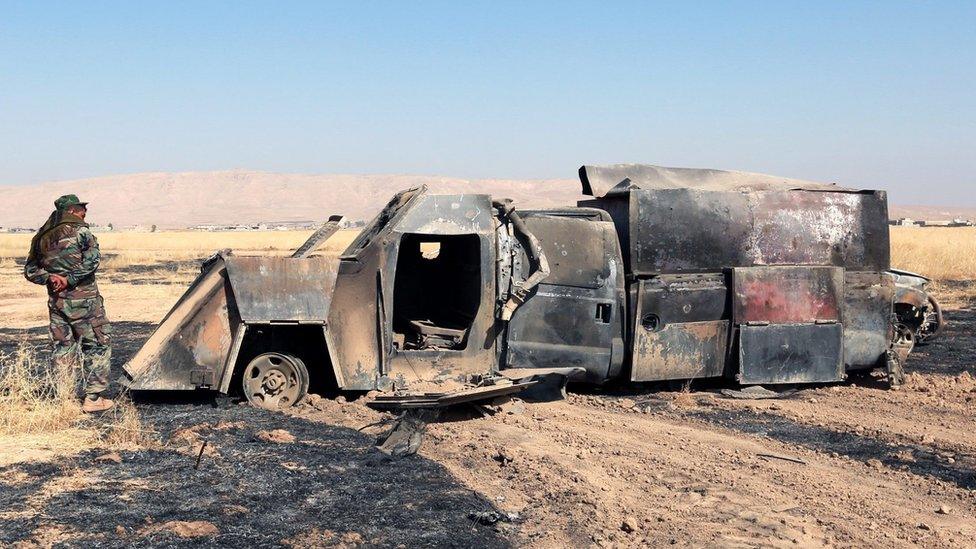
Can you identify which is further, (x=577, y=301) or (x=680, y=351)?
(x=680, y=351)

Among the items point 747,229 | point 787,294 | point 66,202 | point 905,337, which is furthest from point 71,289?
point 905,337

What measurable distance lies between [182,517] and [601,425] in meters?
4.08

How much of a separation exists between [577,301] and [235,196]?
597 ft

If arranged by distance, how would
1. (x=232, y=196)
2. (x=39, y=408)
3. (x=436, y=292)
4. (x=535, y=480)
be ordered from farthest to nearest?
(x=232, y=196), (x=436, y=292), (x=39, y=408), (x=535, y=480)

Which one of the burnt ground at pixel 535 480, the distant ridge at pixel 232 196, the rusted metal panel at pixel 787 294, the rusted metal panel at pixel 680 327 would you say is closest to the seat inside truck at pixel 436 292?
the burnt ground at pixel 535 480

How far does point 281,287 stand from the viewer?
8.34 meters

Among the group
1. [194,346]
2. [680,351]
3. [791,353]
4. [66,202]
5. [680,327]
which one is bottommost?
[791,353]

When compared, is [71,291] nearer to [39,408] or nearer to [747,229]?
[39,408]

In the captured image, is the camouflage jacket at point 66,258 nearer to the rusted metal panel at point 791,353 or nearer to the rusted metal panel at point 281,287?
the rusted metal panel at point 281,287

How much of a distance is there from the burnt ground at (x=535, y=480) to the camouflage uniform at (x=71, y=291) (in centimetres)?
76

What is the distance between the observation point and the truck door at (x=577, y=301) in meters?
9.35

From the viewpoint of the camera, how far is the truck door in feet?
30.7

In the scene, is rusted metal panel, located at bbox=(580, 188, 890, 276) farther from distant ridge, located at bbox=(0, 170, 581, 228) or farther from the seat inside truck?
distant ridge, located at bbox=(0, 170, 581, 228)

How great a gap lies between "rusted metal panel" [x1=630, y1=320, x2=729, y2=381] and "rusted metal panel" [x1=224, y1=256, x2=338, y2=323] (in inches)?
129
